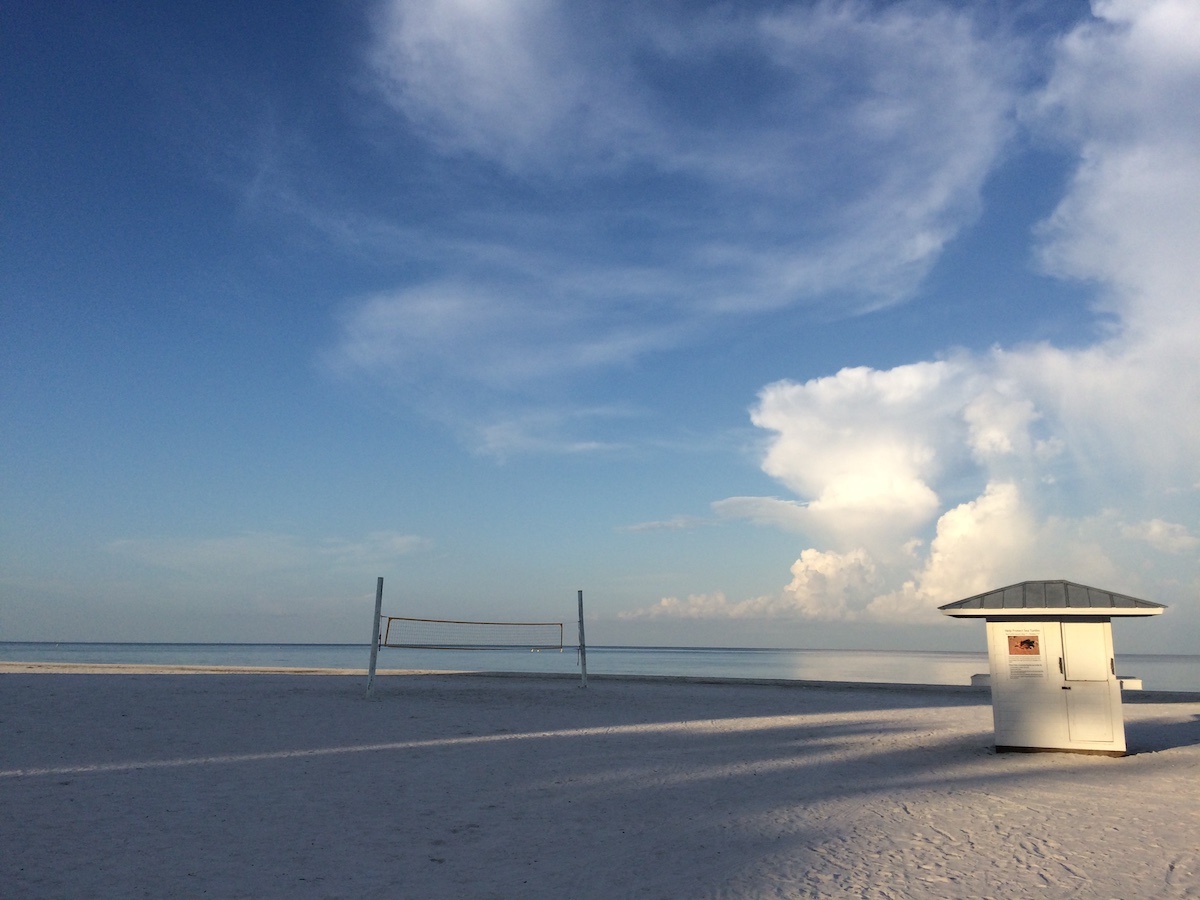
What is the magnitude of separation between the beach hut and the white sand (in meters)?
0.38

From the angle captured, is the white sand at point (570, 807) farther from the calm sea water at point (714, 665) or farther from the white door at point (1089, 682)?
the calm sea water at point (714, 665)

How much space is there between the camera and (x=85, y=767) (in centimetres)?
922

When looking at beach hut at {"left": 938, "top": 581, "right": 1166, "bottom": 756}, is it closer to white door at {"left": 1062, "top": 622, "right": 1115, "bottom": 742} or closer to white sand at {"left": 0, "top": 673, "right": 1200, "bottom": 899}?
white door at {"left": 1062, "top": 622, "right": 1115, "bottom": 742}

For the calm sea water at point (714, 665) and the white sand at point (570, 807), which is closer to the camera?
the white sand at point (570, 807)

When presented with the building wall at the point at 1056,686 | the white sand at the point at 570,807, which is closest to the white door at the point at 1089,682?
the building wall at the point at 1056,686

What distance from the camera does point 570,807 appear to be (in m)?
7.82

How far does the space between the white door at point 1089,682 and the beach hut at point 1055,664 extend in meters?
0.01

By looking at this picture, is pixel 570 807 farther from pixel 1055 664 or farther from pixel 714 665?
pixel 714 665

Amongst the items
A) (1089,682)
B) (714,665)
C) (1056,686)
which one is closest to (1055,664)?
(1056,686)

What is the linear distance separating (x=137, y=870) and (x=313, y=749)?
538cm

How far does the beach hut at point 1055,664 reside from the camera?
35.7ft

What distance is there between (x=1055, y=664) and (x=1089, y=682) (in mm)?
456

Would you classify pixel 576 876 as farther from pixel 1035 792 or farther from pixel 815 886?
pixel 1035 792

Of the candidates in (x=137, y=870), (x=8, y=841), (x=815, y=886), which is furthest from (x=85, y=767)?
(x=815, y=886)
